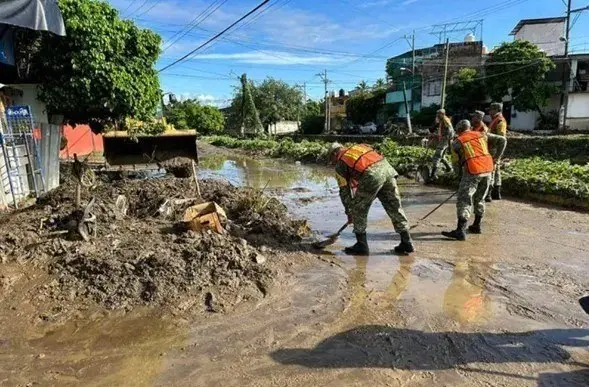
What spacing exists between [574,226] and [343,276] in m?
4.59

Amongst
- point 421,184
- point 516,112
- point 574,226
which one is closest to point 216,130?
point 516,112

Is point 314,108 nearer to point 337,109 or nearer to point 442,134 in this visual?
point 337,109

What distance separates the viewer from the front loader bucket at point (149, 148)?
515 inches

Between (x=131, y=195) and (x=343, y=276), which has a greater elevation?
(x=131, y=195)

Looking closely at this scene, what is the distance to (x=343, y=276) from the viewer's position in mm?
5141

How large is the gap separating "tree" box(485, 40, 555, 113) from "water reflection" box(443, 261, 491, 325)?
88.2ft

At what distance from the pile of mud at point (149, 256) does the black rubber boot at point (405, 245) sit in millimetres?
1399

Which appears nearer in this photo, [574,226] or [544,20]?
[574,226]

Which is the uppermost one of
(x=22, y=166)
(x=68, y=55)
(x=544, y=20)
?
(x=544, y=20)

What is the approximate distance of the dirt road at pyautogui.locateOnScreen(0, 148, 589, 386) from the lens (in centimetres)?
317

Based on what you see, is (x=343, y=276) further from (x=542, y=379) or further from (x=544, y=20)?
(x=544, y=20)

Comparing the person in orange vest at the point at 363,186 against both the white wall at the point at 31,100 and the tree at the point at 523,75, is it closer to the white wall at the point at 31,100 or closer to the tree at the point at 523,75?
the white wall at the point at 31,100

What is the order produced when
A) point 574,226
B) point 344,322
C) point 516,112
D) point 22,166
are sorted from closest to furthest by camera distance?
point 344,322, point 574,226, point 22,166, point 516,112

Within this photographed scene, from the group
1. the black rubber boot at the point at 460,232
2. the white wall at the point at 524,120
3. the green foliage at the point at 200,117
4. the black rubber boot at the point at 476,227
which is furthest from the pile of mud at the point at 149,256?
the green foliage at the point at 200,117
